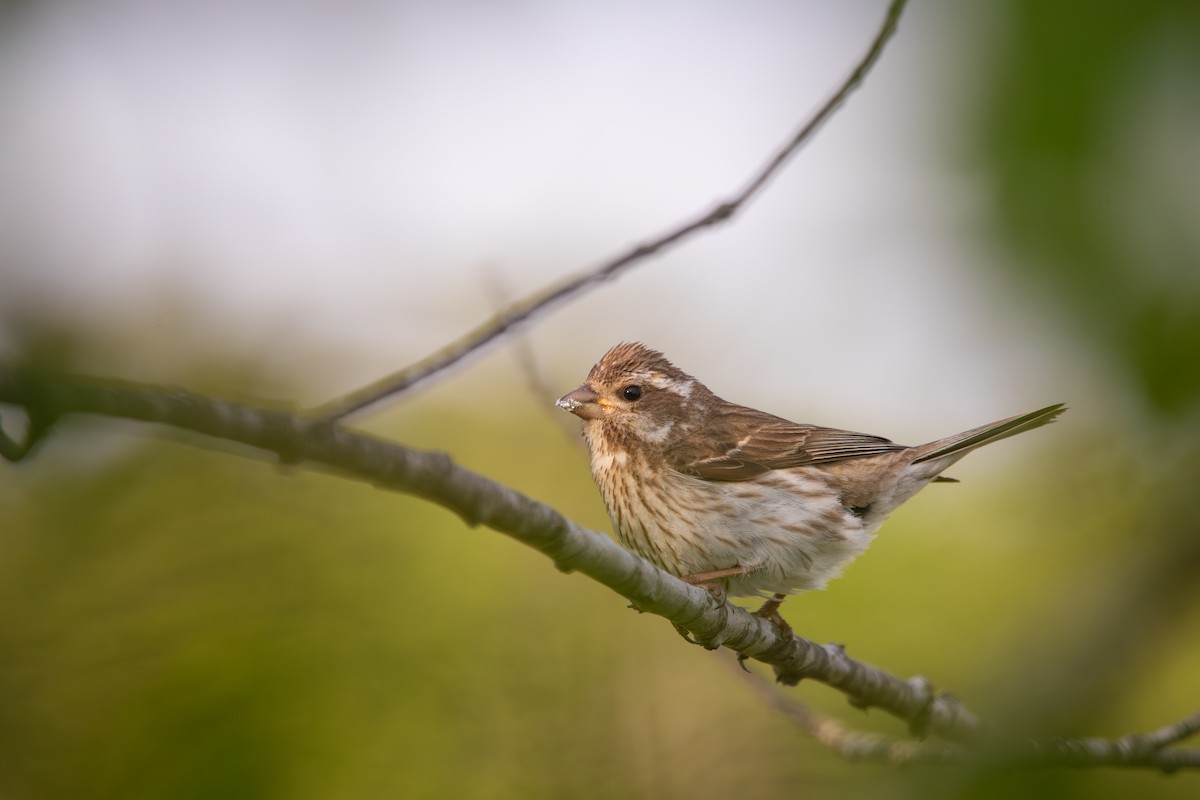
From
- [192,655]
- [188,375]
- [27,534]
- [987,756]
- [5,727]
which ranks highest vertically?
[987,756]

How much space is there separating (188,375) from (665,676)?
2.98 m

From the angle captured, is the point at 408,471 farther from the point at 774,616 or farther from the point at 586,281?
the point at 774,616

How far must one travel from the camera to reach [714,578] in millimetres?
4953

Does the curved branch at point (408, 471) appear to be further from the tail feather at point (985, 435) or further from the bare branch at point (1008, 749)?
the tail feather at point (985, 435)

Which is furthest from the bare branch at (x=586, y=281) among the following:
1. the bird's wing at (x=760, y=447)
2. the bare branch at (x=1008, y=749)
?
the bird's wing at (x=760, y=447)

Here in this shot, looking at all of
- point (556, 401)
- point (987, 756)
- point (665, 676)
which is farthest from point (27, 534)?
point (987, 756)

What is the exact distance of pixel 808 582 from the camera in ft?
17.0

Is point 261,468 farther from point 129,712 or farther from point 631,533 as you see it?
point 631,533

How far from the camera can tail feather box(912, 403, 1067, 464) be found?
4.70 meters

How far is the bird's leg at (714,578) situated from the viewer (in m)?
4.91

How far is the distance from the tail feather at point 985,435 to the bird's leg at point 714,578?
3.99 ft

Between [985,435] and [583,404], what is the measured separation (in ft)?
6.29

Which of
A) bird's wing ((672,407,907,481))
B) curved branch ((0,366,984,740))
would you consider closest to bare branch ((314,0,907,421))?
curved branch ((0,366,984,740))

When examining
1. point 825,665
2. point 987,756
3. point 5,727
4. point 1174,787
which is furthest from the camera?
point 5,727
